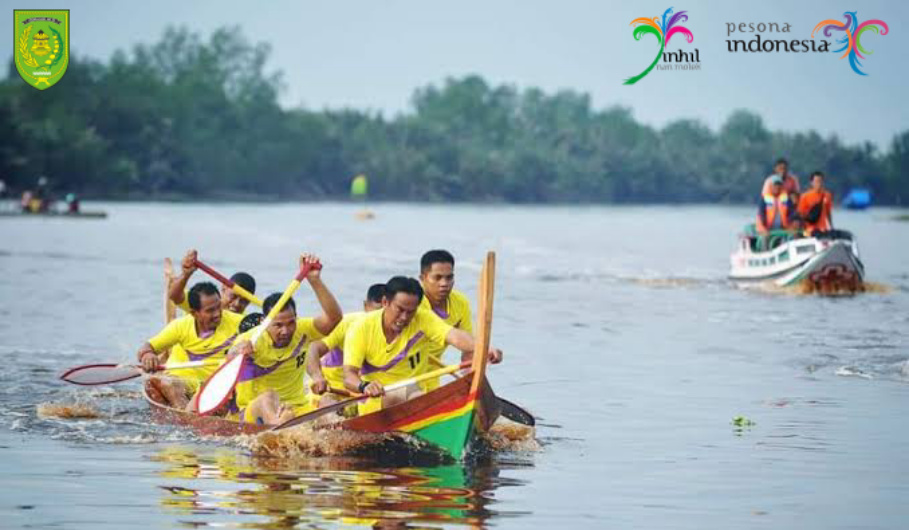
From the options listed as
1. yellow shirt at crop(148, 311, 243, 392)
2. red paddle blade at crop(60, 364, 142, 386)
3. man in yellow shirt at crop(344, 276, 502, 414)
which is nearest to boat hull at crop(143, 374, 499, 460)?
man in yellow shirt at crop(344, 276, 502, 414)

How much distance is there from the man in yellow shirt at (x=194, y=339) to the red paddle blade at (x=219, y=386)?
0.86m

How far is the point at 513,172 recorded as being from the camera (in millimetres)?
130125

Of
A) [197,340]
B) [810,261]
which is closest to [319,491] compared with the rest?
[197,340]

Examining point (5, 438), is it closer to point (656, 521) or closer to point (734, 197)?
point (656, 521)

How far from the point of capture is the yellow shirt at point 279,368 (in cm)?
1384

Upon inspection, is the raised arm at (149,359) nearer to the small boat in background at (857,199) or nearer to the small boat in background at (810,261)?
the small boat in background at (810,261)

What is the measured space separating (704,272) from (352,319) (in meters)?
30.4

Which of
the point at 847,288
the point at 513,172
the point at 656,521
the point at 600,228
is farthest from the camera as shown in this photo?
the point at 513,172

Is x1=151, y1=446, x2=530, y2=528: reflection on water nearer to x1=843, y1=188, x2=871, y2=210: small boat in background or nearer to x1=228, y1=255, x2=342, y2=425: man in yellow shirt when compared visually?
x1=228, y1=255, x2=342, y2=425: man in yellow shirt

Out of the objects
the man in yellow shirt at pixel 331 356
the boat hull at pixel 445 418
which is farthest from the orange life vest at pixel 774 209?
the boat hull at pixel 445 418

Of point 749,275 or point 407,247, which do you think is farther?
point 407,247

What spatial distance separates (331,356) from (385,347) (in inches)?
44.3

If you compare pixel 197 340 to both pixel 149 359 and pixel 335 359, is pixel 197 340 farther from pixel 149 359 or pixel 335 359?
pixel 335 359

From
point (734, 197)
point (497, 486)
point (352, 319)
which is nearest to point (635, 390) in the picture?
point (352, 319)
